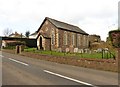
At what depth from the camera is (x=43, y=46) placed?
160ft

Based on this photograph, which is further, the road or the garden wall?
the garden wall

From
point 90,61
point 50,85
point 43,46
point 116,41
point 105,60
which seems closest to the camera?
point 50,85

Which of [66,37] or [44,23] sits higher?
[44,23]

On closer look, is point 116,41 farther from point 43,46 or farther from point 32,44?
point 32,44

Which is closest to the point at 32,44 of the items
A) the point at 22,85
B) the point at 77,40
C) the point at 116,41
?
the point at 77,40

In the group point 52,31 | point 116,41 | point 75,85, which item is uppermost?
point 52,31

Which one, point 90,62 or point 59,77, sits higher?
point 90,62

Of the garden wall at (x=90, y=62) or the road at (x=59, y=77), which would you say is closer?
the road at (x=59, y=77)

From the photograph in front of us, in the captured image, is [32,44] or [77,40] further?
[32,44]

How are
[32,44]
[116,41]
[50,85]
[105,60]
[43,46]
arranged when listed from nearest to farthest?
1. [50,85]
2. [105,60]
3. [116,41]
4. [43,46]
5. [32,44]

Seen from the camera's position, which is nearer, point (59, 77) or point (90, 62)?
point (59, 77)

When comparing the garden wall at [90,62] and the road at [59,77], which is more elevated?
the garden wall at [90,62]

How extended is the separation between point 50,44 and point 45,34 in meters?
2.70

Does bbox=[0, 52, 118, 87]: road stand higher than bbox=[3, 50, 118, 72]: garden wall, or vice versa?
bbox=[3, 50, 118, 72]: garden wall
